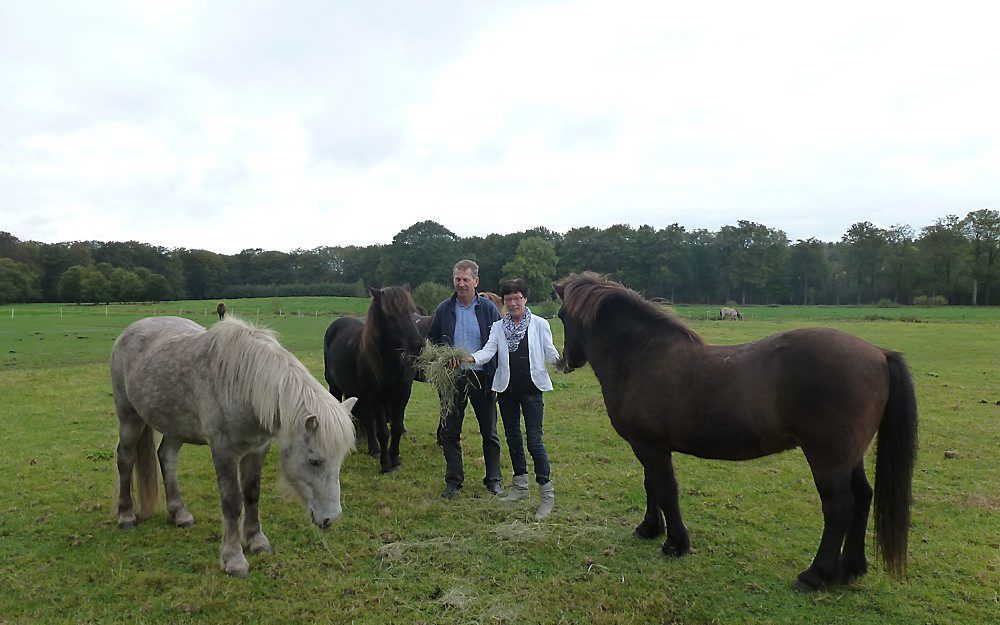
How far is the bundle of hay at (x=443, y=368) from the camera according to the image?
5.10m

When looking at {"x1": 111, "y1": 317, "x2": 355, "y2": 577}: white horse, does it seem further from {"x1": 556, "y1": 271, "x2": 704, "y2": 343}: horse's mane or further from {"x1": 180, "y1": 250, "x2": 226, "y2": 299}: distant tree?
{"x1": 180, "y1": 250, "x2": 226, "y2": 299}: distant tree

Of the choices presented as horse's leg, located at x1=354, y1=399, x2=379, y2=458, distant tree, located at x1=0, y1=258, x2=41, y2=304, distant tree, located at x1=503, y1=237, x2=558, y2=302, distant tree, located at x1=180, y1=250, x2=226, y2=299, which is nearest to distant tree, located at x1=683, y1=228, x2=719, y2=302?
distant tree, located at x1=503, y1=237, x2=558, y2=302

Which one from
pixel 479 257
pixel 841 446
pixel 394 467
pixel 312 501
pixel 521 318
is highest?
pixel 479 257

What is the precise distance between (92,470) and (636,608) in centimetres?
615

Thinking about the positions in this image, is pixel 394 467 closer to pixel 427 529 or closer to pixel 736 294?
pixel 427 529

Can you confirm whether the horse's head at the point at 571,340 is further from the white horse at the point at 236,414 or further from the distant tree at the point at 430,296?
the distant tree at the point at 430,296

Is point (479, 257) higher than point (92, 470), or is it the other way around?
point (479, 257)

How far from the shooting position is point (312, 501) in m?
3.62

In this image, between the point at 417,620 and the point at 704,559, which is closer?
the point at 417,620

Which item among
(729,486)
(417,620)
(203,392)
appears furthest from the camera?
(729,486)

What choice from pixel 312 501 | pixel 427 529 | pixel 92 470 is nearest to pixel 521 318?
pixel 427 529

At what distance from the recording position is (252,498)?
4184 mm

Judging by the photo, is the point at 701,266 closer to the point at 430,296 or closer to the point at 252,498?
the point at 430,296

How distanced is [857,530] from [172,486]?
5405 millimetres
